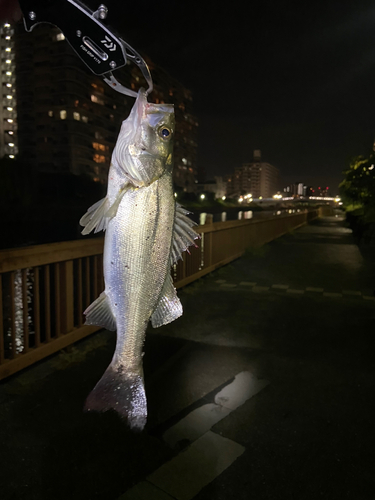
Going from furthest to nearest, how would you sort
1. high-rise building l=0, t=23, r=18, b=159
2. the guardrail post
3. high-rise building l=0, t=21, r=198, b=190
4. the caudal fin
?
high-rise building l=0, t=21, r=198, b=190 → high-rise building l=0, t=23, r=18, b=159 → the guardrail post → the caudal fin

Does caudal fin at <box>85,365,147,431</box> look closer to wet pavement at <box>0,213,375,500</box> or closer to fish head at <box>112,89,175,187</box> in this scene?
wet pavement at <box>0,213,375,500</box>

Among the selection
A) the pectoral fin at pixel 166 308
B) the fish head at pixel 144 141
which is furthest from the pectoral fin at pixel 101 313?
the fish head at pixel 144 141

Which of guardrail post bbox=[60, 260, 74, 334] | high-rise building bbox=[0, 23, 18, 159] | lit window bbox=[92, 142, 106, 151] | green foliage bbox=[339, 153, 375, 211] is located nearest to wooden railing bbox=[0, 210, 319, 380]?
guardrail post bbox=[60, 260, 74, 334]

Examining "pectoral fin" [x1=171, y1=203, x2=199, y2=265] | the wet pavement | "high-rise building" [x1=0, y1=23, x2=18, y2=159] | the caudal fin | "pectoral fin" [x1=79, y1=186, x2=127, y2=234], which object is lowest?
the wet pavement

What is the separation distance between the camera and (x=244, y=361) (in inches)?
172

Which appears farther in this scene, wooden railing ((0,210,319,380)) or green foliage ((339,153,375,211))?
green foliage ((339,153,375,211))

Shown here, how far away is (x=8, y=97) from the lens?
7969 centimetres

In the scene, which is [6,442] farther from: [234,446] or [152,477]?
[234,446]

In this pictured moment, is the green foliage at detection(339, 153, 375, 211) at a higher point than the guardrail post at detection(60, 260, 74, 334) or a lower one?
higher

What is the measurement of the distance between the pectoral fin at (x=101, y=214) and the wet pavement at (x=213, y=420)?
1.67 meters

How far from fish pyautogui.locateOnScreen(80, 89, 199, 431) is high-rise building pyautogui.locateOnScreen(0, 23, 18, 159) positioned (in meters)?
83.6

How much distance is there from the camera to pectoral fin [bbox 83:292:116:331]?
2.24 metres

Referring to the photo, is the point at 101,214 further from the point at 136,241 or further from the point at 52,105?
the point at 52,105

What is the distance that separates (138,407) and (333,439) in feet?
5.57
